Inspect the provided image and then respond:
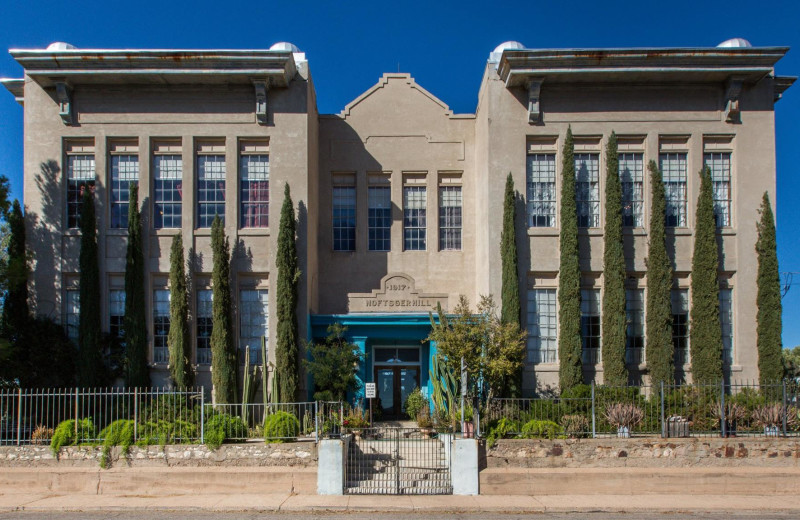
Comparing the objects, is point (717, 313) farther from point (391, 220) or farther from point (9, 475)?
point (9, 475)

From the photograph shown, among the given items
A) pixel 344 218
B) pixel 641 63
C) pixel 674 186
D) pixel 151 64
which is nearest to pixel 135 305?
pixel 151 64

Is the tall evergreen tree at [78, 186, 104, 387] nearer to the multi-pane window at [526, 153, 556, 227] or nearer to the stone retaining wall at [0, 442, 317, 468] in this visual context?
the stone retaining wall at [0, 442, 317, 468]

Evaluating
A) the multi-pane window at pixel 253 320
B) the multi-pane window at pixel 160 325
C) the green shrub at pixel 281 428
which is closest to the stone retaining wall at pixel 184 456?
the green shrub at pixel 281 428

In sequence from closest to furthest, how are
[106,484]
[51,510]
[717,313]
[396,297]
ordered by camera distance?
[51,510], [106,484], [717,313], [396,297]

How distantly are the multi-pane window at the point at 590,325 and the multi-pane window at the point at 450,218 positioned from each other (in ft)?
15.0

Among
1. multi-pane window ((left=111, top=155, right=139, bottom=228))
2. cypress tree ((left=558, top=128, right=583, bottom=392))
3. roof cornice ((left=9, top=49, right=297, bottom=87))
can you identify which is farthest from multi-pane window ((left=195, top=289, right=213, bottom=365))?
cypress tree ((left=558, top=128, right=583, bottom=392))

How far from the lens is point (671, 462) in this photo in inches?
620

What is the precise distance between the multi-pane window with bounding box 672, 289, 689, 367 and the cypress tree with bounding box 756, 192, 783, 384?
195 centimetres

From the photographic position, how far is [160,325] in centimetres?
2125

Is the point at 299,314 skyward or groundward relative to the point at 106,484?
skyward

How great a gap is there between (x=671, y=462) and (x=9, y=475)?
14659 mm

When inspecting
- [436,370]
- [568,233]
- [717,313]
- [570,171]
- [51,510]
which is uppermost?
[570,171]

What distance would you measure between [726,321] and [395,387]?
10314 millimetres

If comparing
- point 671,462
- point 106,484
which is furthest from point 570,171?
point 106,484
